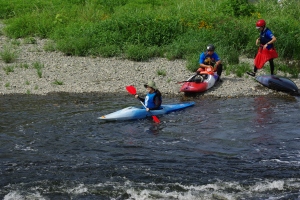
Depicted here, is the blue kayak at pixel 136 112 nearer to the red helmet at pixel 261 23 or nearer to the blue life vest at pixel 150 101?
the blue life vest at pixel 150 101

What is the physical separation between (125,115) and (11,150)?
9.39 ft

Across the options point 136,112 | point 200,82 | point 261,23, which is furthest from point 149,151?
point 261,23

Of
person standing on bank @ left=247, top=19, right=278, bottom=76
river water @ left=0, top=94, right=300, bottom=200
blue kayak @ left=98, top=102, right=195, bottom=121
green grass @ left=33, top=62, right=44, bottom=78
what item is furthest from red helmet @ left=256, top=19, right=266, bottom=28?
green grass @ left=33, top=62, right=44, bottom=78

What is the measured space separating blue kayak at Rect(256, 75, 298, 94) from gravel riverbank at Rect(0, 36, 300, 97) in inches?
8.2

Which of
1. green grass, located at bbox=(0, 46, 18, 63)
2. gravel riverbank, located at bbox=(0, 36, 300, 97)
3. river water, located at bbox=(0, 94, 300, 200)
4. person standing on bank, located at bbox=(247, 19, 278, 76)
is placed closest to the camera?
river water, located at bbox=(0, 94, 300, 200)

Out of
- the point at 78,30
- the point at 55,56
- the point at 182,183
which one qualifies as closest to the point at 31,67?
the point at 55,56

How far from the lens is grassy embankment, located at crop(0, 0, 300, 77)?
1675 cm

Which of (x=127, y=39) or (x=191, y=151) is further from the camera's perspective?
(x=127, y=39)

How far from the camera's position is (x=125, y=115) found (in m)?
11.7

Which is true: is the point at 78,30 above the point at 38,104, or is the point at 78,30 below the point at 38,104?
above

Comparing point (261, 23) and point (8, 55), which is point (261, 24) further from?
point (8, 55)

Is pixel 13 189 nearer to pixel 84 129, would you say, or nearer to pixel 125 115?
pixel 84 129

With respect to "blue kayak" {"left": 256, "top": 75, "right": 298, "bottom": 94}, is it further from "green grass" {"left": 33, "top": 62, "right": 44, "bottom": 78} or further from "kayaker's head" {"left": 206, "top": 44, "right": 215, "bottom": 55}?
"green grass" {"left": 33, "top": 62, "right": 44, "bottom": 78}

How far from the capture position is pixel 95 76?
15.5m
